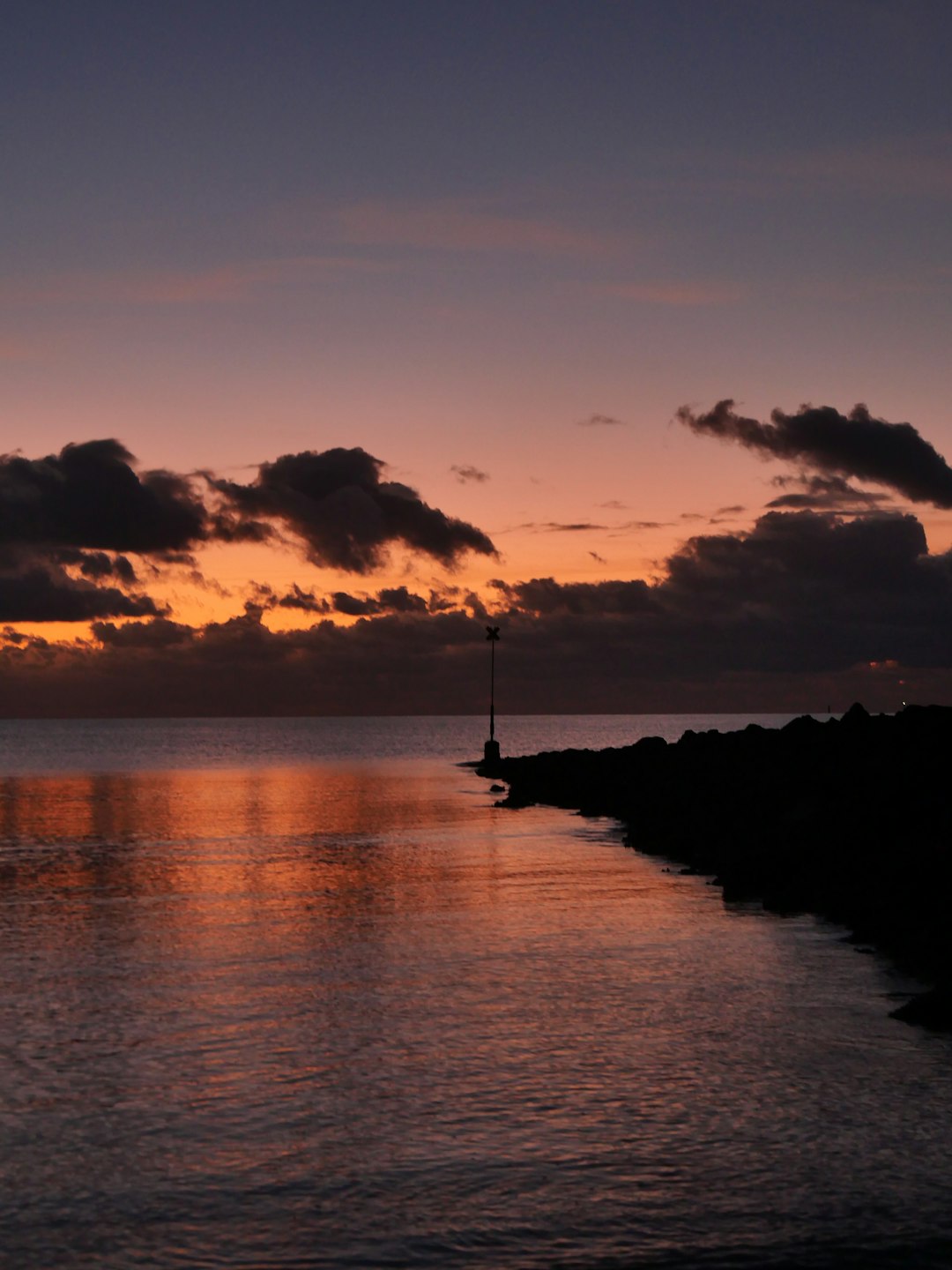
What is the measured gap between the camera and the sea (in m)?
8.72

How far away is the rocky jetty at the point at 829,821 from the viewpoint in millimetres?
20188

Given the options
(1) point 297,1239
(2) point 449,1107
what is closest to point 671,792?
(2) point 449,1107

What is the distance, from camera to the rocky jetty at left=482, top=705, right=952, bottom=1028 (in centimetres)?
2019

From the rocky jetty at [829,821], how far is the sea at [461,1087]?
80 cm

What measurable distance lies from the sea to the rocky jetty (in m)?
0.80

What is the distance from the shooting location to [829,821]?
29.3 m

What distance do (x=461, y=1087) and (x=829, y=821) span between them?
62.8 feet

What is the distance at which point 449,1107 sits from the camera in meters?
11.5

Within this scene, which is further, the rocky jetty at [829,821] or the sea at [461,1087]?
the rocky jetty at [829,821]

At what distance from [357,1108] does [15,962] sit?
9525 mm

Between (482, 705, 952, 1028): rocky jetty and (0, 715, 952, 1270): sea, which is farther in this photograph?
(482, 705, 952, 1028): rocky jetty

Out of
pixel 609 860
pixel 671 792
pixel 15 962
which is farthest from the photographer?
pixel 671 792

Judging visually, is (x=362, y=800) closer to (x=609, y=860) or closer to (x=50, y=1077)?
(x=609, y=860)

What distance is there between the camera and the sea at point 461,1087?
872cm
